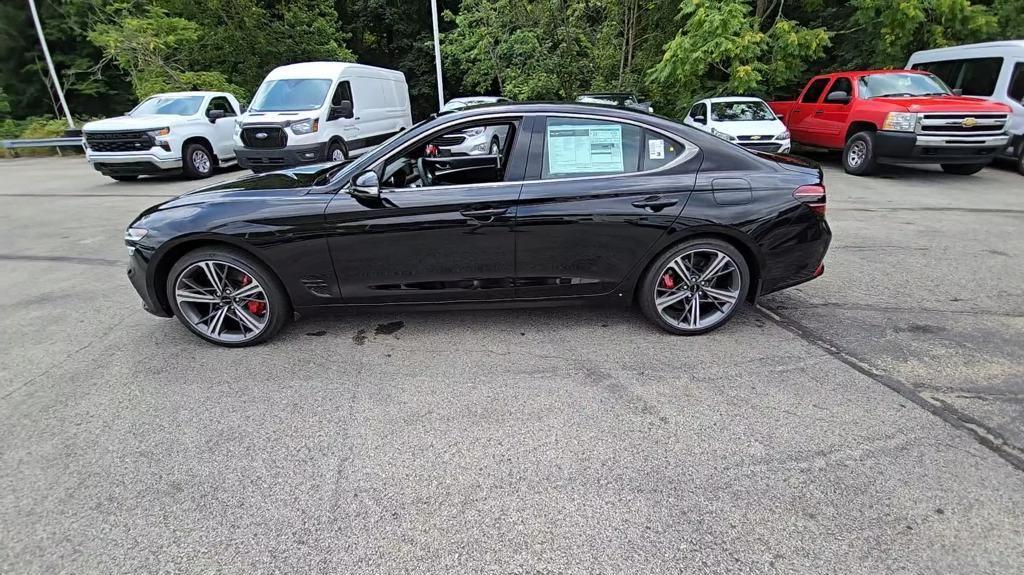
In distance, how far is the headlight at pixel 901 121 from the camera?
9.32 metres

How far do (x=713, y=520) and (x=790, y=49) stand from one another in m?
13.8

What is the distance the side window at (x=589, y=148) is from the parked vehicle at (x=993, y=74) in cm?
1014

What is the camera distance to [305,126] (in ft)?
34.3

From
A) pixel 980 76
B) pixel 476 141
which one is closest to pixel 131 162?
pixel 476 141

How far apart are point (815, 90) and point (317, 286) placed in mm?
12948

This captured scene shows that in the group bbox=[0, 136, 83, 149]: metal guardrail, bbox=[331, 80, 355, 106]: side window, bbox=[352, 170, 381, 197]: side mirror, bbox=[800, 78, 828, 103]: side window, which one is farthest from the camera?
bbox=[0, 136, 83, 149]: metal guardrail

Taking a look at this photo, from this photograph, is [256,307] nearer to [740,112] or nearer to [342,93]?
[342,93]

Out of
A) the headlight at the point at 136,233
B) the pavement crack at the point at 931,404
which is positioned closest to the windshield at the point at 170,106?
the headlight at the point at 136,233

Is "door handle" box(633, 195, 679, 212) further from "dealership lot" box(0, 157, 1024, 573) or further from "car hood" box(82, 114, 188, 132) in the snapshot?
"car hood" box(82, 114, 188, 132)

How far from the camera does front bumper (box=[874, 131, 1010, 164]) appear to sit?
364 inches

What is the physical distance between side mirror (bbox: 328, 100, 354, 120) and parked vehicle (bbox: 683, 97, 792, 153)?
23.4 feet

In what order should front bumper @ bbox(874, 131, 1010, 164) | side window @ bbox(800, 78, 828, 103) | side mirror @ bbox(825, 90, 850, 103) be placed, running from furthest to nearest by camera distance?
1. side window @ bbox(800, 78, 828, 103)
2. side mirror @ bbox(825, 90, 850, 103)
3. front bumper @ bbox(874, 131, 1010, 164)

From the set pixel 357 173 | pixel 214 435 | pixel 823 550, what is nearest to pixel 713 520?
pixel 823 550

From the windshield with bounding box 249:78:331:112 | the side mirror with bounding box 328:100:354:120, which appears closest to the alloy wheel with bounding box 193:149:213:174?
the windshield with bounding box 249:78:331:112
